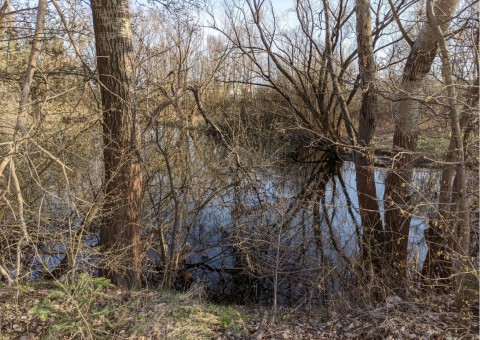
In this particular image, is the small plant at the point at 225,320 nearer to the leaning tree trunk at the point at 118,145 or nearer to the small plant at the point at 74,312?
the small plant at the point at 74,312

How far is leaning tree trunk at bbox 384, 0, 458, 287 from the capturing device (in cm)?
541

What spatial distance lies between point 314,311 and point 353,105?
1169 centimetres

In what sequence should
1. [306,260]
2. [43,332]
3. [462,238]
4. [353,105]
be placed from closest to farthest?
[43,332] < [462,238] < [306,260] < [353,105]

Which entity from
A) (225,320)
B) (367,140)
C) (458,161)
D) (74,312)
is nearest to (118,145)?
(74,312)

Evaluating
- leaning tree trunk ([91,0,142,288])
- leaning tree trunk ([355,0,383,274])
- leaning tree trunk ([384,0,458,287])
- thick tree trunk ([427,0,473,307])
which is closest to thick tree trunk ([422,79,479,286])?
thick tree trunk ([427,0,473,307])

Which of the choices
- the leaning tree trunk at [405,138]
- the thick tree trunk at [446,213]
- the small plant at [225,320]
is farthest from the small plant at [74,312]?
the leaning tree trunk at [405,138]

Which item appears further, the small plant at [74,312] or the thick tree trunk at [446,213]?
the thick tree trunk at [446,213]

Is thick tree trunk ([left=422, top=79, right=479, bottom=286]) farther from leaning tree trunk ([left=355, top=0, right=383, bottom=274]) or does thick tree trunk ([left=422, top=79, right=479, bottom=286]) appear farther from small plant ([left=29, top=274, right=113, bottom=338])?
small plant ([left=29, top=274, right=113, bottom=338])

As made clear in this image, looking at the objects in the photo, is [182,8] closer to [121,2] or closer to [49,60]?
[121,2]

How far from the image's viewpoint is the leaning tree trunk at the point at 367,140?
19.8ft

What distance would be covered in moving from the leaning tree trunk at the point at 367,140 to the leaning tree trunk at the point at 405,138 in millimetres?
224

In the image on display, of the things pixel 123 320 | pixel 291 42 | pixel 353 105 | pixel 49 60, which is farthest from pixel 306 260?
pixel 353 105

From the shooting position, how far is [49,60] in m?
6.31

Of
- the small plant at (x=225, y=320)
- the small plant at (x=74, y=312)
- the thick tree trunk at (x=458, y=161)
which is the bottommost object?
the small plant at (x=225, y=320)
